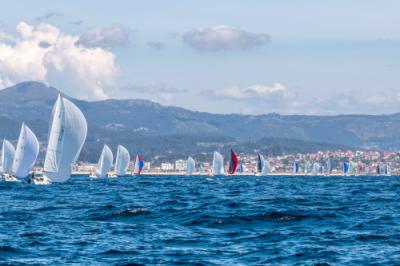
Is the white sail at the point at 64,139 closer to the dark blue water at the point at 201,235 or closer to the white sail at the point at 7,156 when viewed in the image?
the dark blue water at the point at 201,235

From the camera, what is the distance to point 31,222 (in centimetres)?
4038

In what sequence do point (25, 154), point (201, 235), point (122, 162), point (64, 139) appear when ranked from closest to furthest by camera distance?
point (201, 235) < point (64, 139) < point (25, 154) < point (122, 162)

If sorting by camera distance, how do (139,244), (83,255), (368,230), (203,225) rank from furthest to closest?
1. (203,225)
2. (368,230)
3. (139,244)
4. (83,255)

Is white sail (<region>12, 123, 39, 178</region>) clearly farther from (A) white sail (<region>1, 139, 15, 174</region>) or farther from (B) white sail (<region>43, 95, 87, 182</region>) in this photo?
(A) white sail (<region>1, 139, 15, 174</region>)

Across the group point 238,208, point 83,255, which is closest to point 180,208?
point 238,208

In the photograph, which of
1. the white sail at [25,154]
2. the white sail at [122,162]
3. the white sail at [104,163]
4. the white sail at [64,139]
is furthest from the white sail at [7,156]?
the white sail at [122,162]

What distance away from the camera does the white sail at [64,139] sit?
84.3m

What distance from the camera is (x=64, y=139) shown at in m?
84.3

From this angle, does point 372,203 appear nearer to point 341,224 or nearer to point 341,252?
point 341,224

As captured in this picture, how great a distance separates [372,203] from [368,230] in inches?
765

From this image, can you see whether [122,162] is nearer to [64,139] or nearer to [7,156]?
[7,156]

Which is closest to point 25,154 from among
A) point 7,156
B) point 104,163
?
point 7,156

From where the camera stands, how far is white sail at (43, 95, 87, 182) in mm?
84312

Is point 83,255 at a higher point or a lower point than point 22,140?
lower
